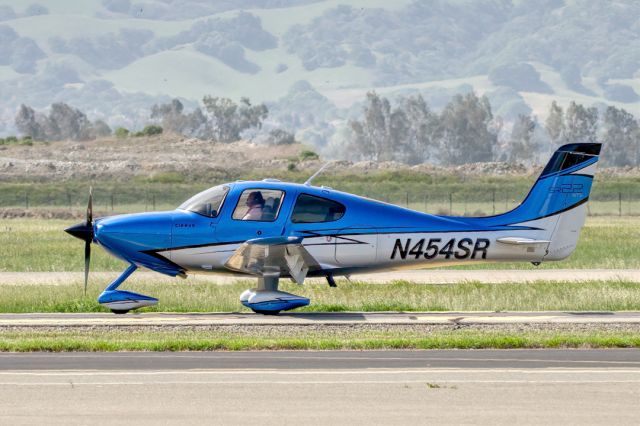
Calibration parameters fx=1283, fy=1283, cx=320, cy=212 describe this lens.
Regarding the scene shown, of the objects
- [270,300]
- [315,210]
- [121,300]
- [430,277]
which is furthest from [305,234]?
[430,277]

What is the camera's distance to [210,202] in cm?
2022

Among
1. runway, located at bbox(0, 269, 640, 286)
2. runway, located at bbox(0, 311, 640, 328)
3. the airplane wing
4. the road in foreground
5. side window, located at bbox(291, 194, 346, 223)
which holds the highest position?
side window, located at bbox(291, 194, 346, 223)

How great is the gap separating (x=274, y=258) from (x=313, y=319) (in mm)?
1197

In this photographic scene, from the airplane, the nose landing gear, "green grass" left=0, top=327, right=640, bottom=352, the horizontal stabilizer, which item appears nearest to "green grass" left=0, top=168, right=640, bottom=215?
the airplane

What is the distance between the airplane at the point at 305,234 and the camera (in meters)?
20.1

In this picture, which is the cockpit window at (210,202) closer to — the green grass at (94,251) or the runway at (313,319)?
the runway at (313,319)

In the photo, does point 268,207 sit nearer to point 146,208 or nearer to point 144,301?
point 144,301

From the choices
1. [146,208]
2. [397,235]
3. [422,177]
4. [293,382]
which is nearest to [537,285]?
[397,235]

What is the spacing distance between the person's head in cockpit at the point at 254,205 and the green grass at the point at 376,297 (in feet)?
6.48

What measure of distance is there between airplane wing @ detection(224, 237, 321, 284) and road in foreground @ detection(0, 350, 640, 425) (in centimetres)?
437

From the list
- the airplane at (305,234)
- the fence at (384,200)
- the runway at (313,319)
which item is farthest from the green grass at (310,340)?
the fence at (384,200)

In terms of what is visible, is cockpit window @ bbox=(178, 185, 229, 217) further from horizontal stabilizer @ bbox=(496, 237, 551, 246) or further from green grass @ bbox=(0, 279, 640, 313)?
horizontal stabilizer @ bbox=(496, 237, 551, 246)

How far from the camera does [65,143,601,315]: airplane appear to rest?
2011cm

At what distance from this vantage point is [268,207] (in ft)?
66.2
